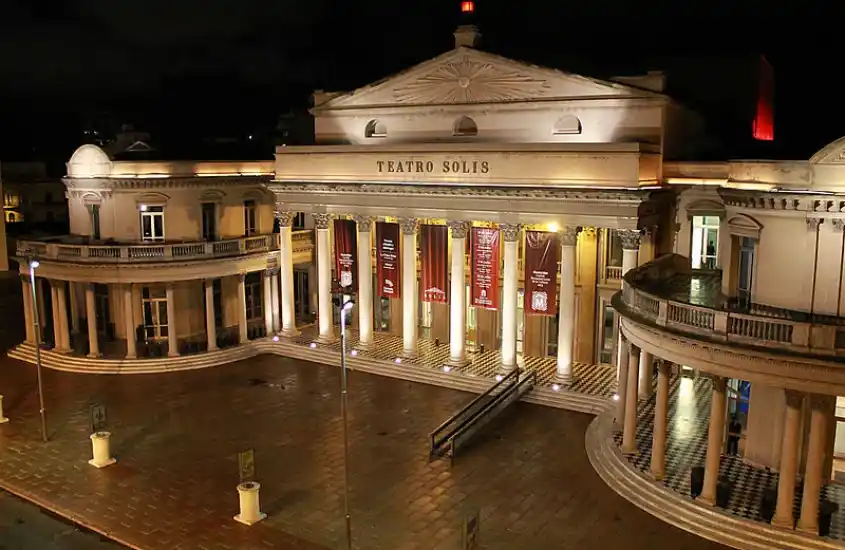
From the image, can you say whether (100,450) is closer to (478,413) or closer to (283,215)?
(478,413)

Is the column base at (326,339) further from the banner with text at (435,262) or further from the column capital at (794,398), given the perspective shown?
the column capital at (794,398)

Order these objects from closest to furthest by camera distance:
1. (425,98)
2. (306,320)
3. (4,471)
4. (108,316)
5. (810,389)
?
1. (810,389)
2. (4,471)
3. (425,98)
4. (108,316)
5. (306,320)

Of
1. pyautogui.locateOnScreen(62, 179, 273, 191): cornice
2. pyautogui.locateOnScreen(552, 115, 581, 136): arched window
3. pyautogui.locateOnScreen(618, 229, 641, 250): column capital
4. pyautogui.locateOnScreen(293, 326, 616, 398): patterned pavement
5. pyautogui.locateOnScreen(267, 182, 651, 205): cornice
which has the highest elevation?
pyautogui.locateOnScreen(552, 115, 581, 136): arched window

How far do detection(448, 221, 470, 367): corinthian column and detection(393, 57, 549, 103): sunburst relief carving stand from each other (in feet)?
17.9

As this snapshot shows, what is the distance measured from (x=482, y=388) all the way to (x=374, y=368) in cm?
532

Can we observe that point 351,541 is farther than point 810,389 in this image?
Yes

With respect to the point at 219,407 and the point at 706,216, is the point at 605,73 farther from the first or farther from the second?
the point at 219,407

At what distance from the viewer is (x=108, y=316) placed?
36.8m

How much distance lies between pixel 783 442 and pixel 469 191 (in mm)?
15229

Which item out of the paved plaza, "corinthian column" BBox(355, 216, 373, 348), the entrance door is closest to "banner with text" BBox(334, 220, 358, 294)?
"corinthian column" BBox(355, 216, 373, 348)

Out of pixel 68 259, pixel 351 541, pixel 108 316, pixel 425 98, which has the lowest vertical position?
pixel 351 541

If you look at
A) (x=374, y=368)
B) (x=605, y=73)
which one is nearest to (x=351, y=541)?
(x=374, y=368)

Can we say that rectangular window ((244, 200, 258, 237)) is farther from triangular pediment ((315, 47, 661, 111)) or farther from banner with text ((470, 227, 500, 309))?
banner with text ((470, 227, 500, 309))

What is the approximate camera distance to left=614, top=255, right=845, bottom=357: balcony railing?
674 inches
